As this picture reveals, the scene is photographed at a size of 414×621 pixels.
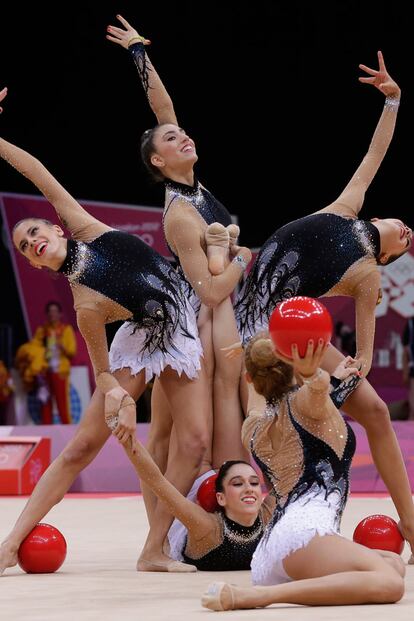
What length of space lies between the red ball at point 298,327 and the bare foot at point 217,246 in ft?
4.34

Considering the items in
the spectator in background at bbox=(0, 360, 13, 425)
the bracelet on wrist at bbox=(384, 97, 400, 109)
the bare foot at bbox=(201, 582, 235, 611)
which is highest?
the bracelet on wrist at bbox=(384, 97, 400, 109)

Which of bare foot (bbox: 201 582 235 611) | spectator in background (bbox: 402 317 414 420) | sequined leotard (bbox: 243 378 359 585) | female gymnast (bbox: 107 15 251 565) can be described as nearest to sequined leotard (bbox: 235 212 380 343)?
female gymnast (bbox: 107 15 251 565)

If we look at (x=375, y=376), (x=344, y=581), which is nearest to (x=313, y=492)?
(x=344, y=581)

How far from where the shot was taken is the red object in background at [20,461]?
7.76 meters

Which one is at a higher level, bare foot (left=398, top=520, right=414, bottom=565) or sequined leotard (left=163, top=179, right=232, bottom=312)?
sequined leotard (left=163, top=179, right=232, bottom=312)

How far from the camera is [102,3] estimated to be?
34.2 ft

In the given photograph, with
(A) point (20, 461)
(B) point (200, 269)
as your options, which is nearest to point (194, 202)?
(B) point (200, 269)

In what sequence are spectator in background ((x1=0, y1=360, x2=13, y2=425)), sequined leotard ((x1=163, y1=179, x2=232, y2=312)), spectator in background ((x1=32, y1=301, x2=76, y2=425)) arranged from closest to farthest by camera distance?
sequined leotard ((x1=163, y1=179, x2=232, y2=312)) → spectator in background ((x1=32, y1=301, x2=76, y2=425)) → spectator in background ((x1=0, y1=360, x2=13, y2=425))

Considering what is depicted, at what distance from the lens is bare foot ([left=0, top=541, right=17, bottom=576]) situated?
3.81 metres

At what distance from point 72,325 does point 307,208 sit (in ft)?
8.63

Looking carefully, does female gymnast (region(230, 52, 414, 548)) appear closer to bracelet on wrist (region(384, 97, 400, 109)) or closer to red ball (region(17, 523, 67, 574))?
bracelet on wrist (region(384, 97, 400, 109))

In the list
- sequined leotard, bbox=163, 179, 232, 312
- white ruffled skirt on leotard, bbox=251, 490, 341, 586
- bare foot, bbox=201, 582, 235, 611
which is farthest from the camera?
sequined leotard, bbox=163, 179, 232, 312

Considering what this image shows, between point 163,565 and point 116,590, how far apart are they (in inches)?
21.9

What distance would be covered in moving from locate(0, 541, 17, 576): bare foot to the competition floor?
5cm
